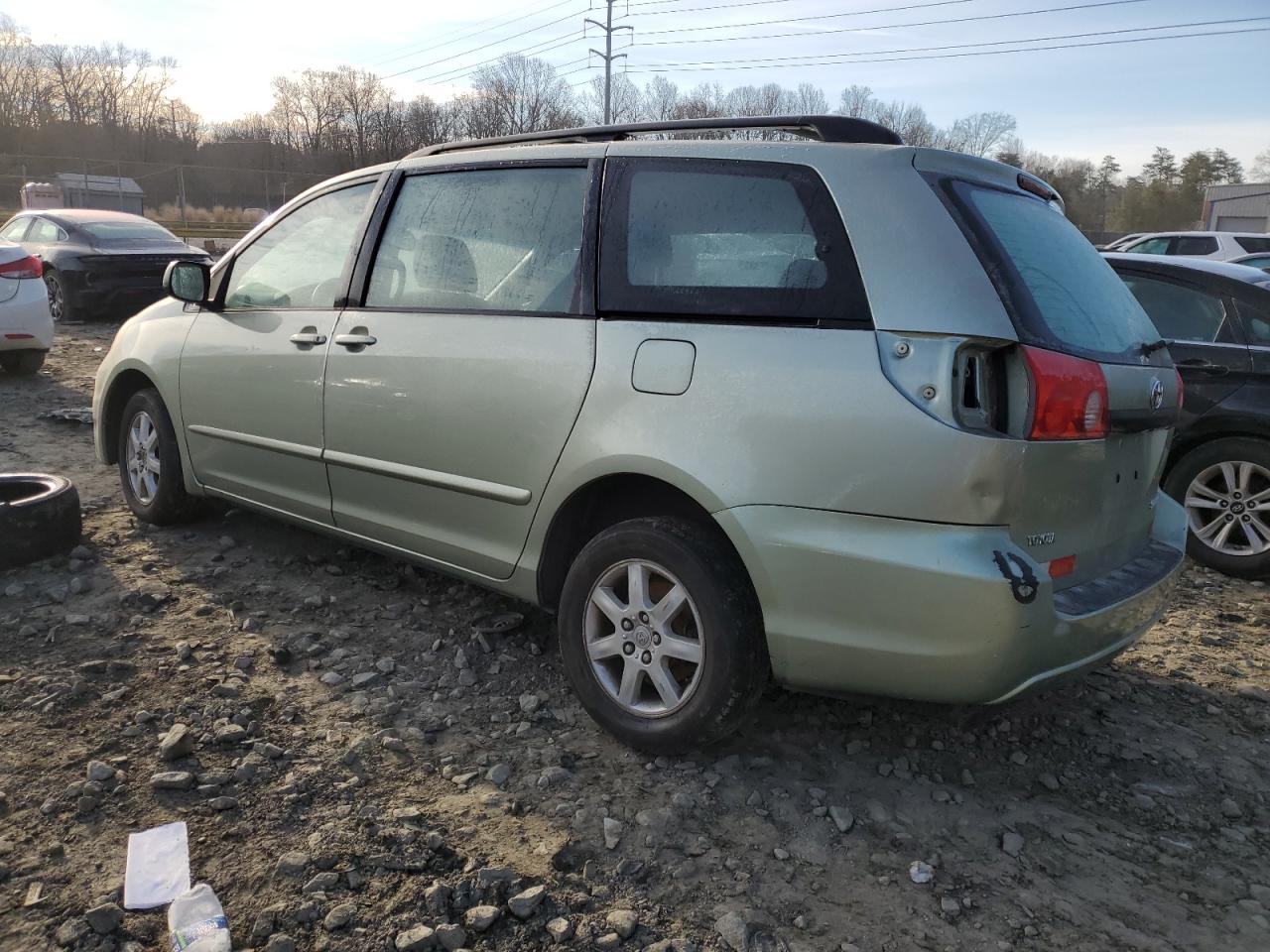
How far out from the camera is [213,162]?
6378 centimetres

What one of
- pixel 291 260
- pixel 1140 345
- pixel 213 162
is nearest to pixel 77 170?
pixel 213 162

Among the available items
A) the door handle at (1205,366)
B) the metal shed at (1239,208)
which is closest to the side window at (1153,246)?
the door handle at (1205,366)

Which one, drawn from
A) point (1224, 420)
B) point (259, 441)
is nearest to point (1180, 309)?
point (1224, 420)

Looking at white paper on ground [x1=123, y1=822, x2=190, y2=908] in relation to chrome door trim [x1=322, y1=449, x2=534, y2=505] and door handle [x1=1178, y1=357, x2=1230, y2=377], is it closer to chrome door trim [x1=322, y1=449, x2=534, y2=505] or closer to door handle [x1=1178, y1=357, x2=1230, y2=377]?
chrome door trim [x1=322, y1=449, x2=534, y2=505]

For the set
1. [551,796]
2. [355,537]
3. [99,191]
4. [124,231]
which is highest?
[99,191]

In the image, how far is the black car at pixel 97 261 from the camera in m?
12.1

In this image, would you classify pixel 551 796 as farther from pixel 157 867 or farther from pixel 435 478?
pixel 435 478

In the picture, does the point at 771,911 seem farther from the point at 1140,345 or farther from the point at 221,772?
the point at 1140,345

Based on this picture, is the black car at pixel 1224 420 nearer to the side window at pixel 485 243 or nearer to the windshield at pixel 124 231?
the side window at pixel 485 243

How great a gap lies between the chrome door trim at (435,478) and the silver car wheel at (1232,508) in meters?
3.66

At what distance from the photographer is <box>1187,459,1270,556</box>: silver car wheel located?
4984 mm

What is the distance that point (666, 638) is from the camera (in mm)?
2850

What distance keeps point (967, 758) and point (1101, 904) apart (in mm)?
716

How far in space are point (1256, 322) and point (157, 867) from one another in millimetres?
5398
